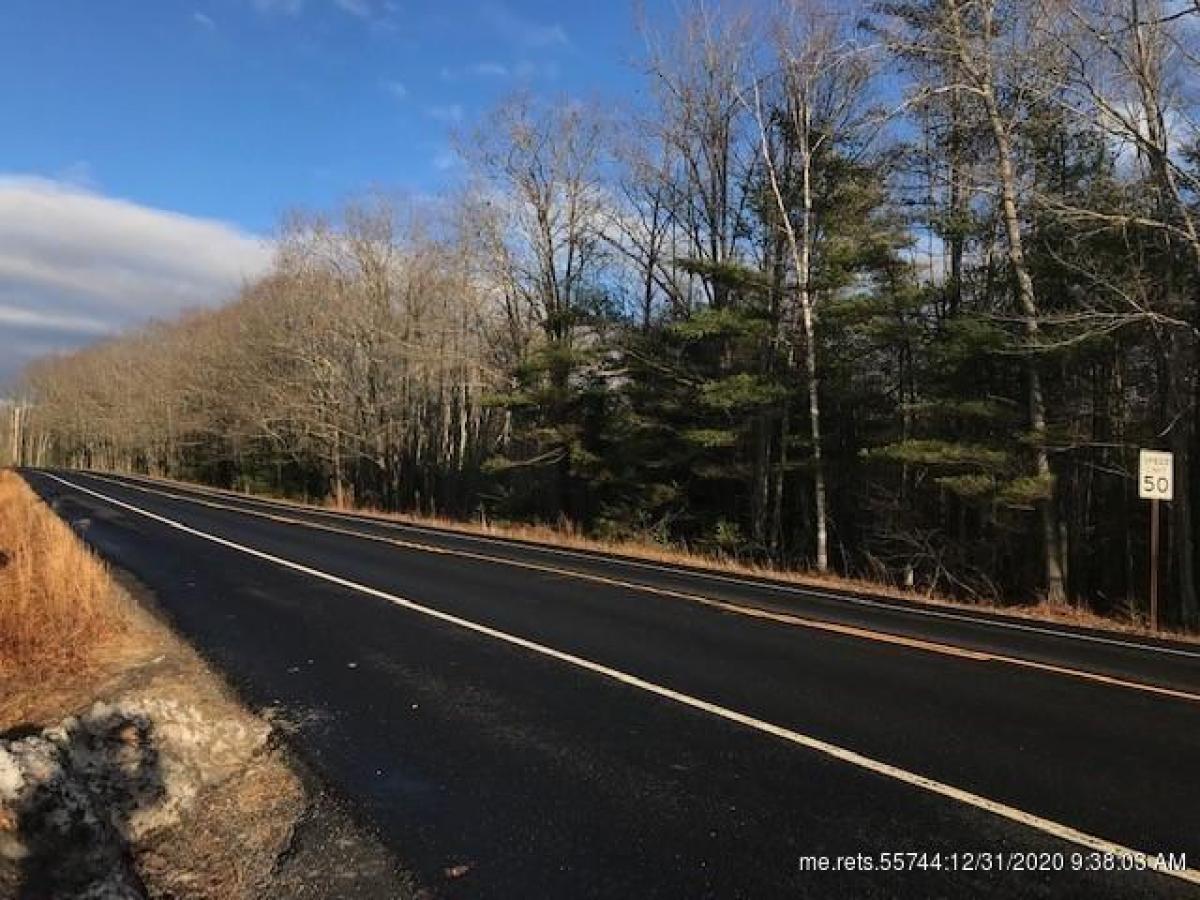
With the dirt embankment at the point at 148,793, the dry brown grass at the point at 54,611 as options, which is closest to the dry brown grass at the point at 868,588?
the dry brown grass at the point at 54,611

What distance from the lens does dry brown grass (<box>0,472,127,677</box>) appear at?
8125 mm

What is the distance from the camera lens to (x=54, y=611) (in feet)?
29.7

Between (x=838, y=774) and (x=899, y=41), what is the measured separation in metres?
16.4

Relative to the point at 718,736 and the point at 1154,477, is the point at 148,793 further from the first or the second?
the point at 1154,477

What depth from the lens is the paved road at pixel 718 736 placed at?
453 cm

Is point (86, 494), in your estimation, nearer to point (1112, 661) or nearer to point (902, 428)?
point (902, 428)

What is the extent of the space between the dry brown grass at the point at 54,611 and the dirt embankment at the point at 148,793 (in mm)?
24

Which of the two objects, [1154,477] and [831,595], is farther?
[831,595]

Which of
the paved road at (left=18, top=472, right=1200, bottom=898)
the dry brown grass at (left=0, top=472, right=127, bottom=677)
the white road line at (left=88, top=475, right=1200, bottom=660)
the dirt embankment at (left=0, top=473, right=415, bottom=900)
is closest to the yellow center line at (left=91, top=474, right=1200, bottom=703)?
the paved road at (left=18, top=472, right=1200, bottom=898)

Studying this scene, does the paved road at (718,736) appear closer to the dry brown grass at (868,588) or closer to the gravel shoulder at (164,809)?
the gravel shoulder at (164,809)

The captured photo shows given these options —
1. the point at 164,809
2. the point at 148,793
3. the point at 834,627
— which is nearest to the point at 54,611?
the point at 148,793

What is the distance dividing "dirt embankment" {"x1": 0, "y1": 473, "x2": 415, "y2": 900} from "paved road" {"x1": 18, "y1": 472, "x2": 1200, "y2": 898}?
30 cm

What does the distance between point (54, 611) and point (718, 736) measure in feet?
20.2

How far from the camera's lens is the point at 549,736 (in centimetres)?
646
